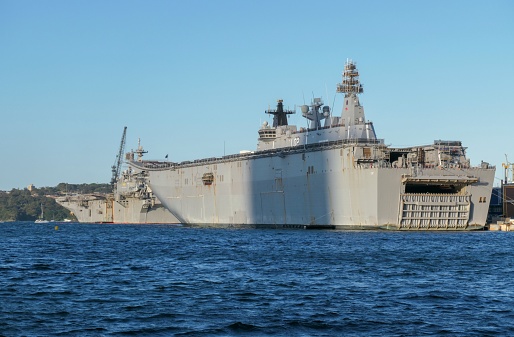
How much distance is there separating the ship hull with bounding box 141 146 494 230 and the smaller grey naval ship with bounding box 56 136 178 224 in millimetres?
34966

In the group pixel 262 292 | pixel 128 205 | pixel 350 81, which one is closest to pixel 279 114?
pixel 350 81

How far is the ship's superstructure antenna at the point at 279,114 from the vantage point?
3748 inches

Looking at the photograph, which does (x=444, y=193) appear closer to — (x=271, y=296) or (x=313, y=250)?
(x=313, y=250)

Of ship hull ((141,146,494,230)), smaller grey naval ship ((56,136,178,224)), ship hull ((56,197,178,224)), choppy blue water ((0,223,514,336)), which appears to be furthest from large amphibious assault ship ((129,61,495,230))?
ship hull ((56,197,178,224))

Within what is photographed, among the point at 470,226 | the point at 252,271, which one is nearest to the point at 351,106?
the point at 470,226

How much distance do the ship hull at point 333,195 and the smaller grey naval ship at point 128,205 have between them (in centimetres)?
3497

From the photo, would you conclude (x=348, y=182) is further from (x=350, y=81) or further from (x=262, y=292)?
(x=262, y=292)

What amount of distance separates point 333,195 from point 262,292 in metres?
42.2

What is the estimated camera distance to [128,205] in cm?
13588

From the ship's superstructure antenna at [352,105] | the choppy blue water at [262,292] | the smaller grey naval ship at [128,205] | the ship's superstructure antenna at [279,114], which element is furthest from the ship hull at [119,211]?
the choppy blue water at [262,292]

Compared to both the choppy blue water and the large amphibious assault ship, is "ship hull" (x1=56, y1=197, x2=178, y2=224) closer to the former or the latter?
the large amphibious assault ship

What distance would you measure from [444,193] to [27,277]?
4390 cm

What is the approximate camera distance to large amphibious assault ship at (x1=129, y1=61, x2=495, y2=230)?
65.8m

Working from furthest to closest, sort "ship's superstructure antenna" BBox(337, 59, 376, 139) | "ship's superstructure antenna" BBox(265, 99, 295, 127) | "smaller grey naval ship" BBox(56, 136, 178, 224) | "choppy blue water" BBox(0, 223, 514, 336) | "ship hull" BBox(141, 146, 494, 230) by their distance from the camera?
"smaller grey naval ship" BBox(56, 136, 178, 224)
"ship's superstructure antenna" BBox(265, 99, 295, 127)
"ship's superstructure antenna" BBox(337, 59, 376, 139)
"ship hull" BBox(141, 146, 494, 230)
"choppy blue water" BBox(0, 223, 514, 336)
